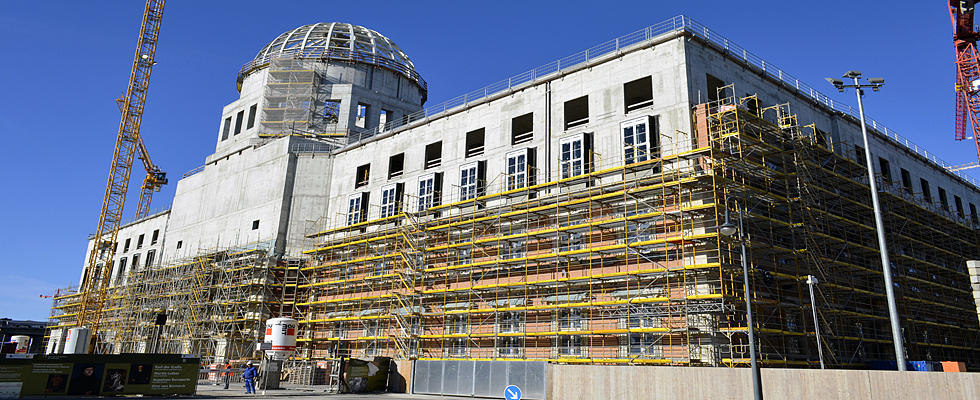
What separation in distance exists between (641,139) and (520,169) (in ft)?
22.7

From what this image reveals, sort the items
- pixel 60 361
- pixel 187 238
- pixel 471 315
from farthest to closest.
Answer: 1. pixel 187 238
2. pixel 471 315
3. pixel 60 361

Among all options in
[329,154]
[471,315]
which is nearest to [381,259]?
[471,315]

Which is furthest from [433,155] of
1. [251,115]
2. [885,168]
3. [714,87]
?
[885,168]

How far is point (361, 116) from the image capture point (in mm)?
55562

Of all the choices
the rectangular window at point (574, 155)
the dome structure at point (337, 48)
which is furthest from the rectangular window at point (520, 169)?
the dome structure at point (337, 48)

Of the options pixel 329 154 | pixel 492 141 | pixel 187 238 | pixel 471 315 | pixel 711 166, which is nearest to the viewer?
pixel 711 166

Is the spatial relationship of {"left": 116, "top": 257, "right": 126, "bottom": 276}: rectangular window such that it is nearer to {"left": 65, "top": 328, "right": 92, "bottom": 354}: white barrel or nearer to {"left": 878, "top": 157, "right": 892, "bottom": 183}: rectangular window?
{"left": 65, "top": 328, "right": 92, "bottom": 354}: white barrel

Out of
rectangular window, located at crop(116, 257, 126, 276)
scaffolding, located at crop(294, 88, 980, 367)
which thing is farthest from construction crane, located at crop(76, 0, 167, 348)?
scaffolding, located at crop(294, 88, 980, 367)

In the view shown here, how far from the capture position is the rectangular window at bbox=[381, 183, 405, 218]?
134 feet

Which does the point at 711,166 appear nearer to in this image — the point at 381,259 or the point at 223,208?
the point at 381,259

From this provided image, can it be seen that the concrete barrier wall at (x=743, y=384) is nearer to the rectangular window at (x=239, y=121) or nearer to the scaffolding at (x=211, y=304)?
the scaffolding at (x=211, y=304)

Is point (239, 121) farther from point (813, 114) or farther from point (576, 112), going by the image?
point (813, 114)

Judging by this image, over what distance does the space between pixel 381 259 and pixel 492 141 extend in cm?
931

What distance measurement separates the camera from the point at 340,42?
190 ft
